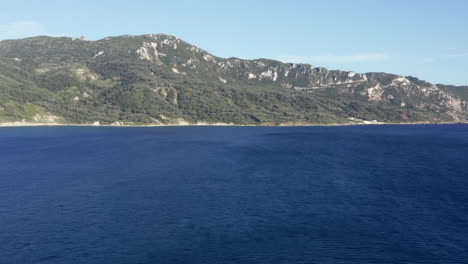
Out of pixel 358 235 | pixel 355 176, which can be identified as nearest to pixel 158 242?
pixel 358 235

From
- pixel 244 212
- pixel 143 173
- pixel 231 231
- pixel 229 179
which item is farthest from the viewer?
pixel 143 173

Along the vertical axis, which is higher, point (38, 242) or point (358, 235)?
point (358, 235)

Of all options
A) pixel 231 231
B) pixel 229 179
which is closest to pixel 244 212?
pixel 231 231

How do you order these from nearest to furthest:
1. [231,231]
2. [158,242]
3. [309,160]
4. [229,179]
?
[158,242]
[231,231]
[229,179]
[309,160]

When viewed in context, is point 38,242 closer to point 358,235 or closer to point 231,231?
point 231,231

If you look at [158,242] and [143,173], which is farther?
[143,173]

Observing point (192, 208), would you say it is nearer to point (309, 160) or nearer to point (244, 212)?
point (244, 212)
